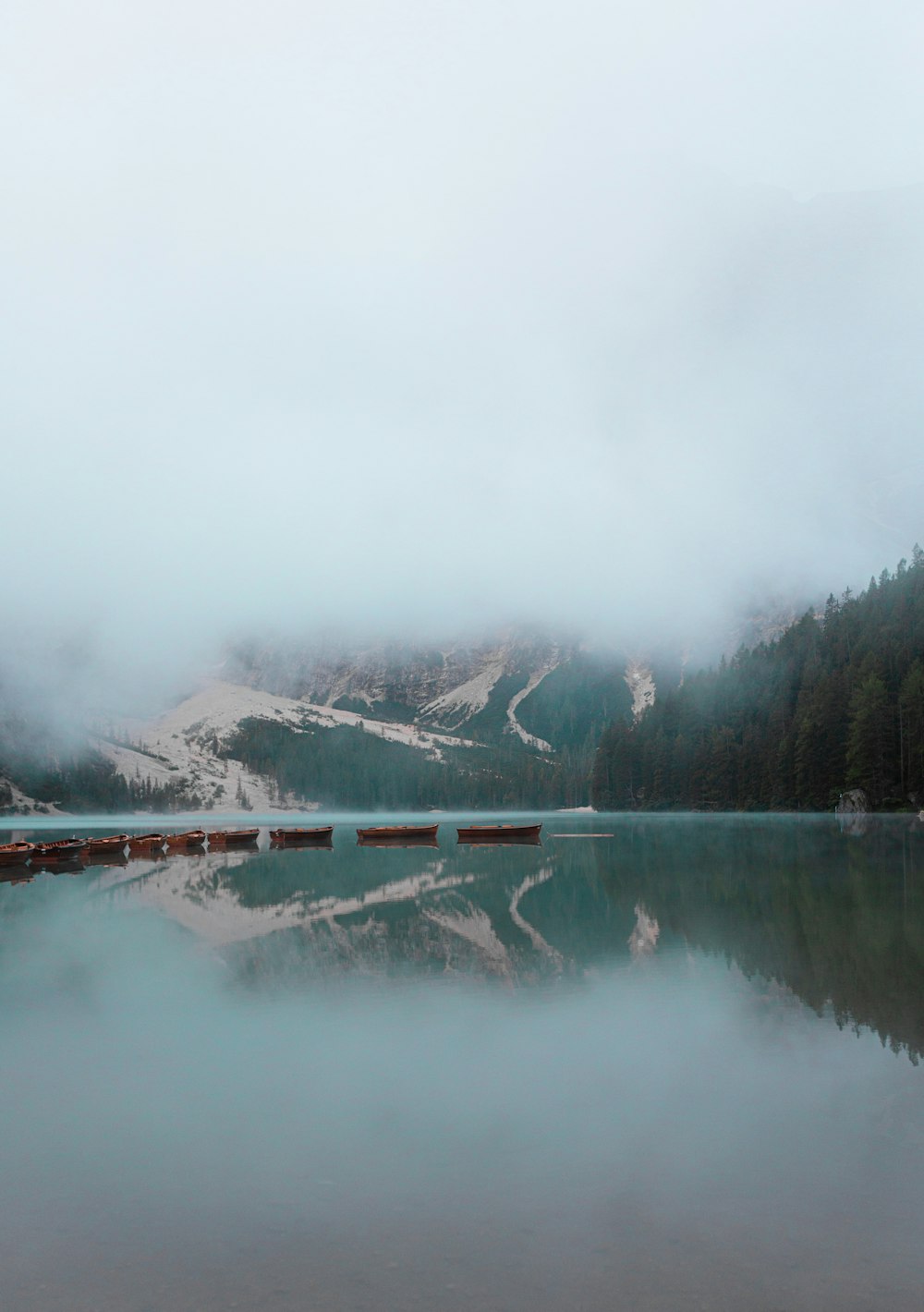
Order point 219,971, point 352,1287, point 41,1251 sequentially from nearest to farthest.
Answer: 1. point 352,1287
2. point 41,1251
3. point 219,971

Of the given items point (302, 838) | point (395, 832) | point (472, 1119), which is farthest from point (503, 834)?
point (472, 1119)

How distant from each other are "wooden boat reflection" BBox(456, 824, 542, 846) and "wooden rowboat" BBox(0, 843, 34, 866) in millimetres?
44131

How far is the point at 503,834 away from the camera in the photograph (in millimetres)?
107312

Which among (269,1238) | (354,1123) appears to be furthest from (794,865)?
(269,1238)

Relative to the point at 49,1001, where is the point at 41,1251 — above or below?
above

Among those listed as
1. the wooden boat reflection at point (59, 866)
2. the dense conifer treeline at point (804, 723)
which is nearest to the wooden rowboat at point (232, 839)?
the wooden boat reflection at point (59, 866)

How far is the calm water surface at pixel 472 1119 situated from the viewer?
31.6 ft

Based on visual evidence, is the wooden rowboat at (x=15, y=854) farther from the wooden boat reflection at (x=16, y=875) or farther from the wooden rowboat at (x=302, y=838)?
the wooden rowboat at (x=302, y=838)

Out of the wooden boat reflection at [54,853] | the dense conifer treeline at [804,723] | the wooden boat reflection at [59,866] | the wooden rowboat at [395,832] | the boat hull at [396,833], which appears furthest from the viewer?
the dense conifer treeline at [804,723]

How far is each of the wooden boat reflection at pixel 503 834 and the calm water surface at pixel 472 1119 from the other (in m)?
69.3

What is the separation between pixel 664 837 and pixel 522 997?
73372 mm

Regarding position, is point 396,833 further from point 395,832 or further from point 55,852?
point 55,852

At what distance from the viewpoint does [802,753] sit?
131 metres

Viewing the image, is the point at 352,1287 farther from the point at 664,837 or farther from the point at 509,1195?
A: the point at 664,837
